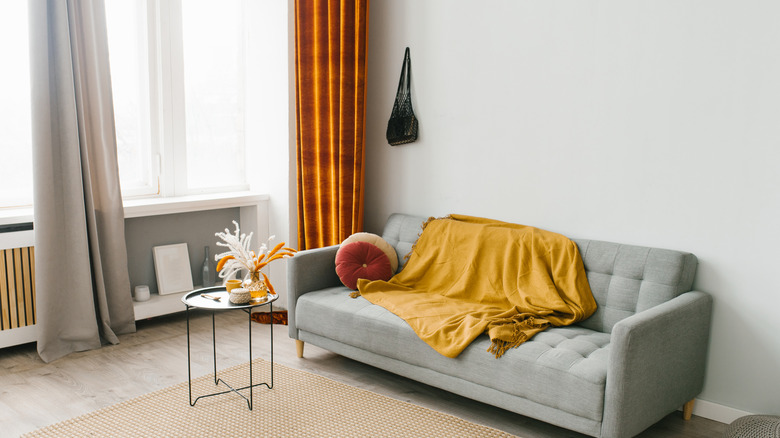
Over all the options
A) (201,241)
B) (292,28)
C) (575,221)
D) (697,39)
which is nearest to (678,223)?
(575,221)

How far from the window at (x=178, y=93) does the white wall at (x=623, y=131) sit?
1.13 m

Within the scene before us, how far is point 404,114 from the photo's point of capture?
3715 millimetres

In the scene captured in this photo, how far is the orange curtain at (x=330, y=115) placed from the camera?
12.4 feet

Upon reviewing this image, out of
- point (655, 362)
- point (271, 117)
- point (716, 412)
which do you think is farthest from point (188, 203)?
point (716, 412)

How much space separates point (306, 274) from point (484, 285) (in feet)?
3.02

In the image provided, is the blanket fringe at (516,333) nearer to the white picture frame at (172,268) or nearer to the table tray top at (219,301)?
the table tray top at (219,301)

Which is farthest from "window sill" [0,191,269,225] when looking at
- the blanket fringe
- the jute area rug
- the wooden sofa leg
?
the wooden sofa leg

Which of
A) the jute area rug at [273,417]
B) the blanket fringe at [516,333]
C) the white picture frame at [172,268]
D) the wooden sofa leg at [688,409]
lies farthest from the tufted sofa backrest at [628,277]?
the white picture frame at [172,268]

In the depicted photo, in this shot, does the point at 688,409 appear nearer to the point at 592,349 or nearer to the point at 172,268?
the point at 592,349

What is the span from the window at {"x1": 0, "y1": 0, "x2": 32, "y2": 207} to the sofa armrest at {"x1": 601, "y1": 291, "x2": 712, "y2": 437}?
10.1 ft

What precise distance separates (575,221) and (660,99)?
69 centimetres

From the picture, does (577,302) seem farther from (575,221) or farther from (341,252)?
(341,252)

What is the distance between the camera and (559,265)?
294 centimetres

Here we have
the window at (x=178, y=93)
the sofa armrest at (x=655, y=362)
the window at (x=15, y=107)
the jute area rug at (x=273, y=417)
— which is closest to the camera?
the sofa armrest at (x=655, y=362)
